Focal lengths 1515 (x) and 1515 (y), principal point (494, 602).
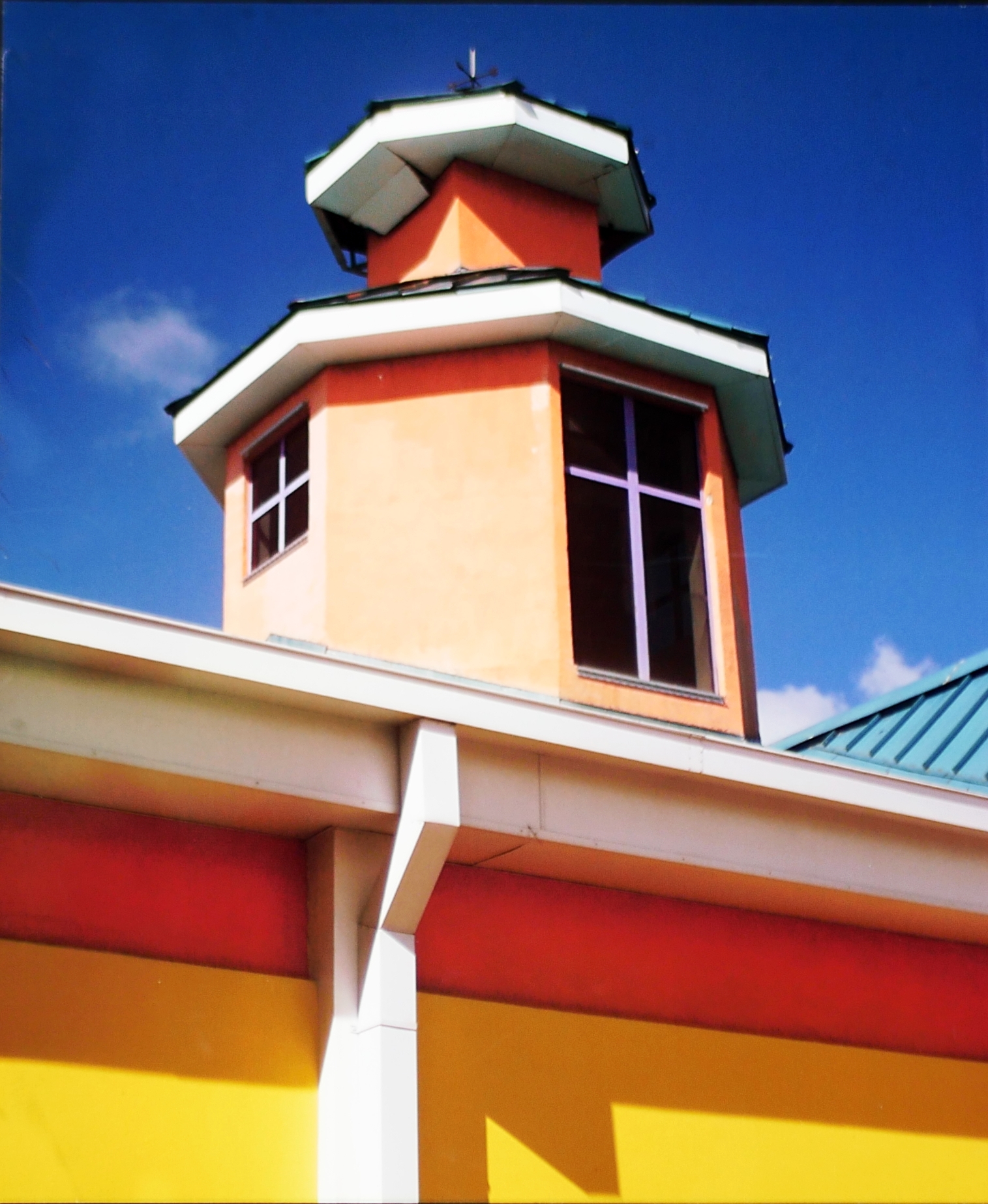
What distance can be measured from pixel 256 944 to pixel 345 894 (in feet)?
1.37

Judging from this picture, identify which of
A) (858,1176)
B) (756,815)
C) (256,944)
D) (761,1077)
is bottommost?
(858,1176)

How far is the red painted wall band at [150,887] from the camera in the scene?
5902 millimetres

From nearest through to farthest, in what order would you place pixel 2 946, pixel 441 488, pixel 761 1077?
pixel 2 946 < pixel 761 1077 < pixel 441 488

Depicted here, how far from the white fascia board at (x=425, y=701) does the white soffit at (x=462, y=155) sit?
3.92 m

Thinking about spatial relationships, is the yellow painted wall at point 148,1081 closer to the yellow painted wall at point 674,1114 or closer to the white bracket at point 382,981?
the white bracket at point 382,981

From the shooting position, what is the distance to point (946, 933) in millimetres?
8078

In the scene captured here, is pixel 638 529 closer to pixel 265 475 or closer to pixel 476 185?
pixel 265 475

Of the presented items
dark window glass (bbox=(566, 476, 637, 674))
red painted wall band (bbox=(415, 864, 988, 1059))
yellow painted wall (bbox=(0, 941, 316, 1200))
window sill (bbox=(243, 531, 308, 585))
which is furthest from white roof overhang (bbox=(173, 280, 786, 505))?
yellow painted wall (bbox=(0, 941, 316, 1200))

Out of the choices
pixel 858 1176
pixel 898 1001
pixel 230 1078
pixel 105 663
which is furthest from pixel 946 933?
pixel 105 663

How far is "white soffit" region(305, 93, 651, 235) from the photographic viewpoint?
9.45 metres

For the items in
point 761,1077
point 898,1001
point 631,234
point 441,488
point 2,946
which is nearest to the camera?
point 2,946

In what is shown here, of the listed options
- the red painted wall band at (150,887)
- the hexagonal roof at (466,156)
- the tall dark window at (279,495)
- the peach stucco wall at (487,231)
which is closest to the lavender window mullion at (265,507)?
the tall dark window at (279,495)

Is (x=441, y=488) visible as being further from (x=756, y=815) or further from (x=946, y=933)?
(x=946, y=933)

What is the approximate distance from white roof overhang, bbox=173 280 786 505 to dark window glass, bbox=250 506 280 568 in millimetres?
659
